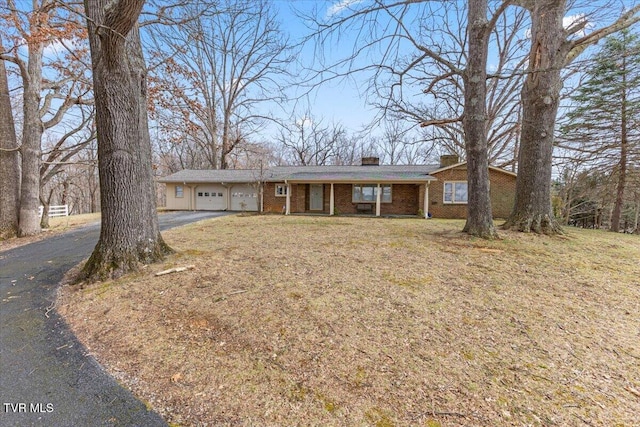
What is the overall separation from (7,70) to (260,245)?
9812 mm

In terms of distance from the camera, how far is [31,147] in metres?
8.37

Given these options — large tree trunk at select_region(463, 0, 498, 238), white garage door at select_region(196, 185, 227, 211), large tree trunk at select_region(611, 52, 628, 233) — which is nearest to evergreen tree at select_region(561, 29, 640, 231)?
large tree trunk at select_region(611, 52, 628, 233)

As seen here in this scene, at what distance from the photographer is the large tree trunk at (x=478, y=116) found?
6488 mm

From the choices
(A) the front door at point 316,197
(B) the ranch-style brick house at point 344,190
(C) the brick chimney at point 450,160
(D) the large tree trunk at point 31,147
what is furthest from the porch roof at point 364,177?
(D) the large tree trunk at point 31,147

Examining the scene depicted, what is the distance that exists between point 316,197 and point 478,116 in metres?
11.2

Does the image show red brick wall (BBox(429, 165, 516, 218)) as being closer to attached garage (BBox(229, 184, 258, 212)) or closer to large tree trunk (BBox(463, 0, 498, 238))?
large tree trunk (BBox(463, 0, 498, 238))

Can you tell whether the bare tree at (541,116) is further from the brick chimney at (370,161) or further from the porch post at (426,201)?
the brick chimney at (370,161)

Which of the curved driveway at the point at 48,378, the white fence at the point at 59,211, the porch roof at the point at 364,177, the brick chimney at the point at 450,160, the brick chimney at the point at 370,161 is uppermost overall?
the brick chimney at the point at 370,161

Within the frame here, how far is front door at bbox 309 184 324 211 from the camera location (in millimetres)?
16828

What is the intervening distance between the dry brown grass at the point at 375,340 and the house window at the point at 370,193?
11247 mm

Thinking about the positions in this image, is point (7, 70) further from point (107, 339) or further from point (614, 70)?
point (614, 70)

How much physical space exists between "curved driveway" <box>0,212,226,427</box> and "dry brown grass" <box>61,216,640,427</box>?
119mm

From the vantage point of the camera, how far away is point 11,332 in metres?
2.93

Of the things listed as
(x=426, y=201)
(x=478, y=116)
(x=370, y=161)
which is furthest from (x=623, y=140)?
(x=370, y=161)
